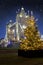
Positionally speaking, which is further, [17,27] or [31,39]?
[17,27]

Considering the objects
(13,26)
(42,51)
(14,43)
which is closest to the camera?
(42,51)

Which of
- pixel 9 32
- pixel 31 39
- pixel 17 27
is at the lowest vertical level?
pixel 31 39

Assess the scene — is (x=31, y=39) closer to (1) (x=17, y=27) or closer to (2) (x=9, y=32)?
(1) (x=17, y=27)

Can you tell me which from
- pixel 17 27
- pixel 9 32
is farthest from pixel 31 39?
pixel 9 32

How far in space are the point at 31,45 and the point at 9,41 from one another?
717 cm

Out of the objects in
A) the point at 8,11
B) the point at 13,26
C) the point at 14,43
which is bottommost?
the point at 14,43

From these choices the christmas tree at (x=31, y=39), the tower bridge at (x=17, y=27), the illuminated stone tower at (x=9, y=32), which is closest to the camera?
the christmas tree at (x=31, y=39)

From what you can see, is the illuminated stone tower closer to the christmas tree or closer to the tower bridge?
the tower bridge

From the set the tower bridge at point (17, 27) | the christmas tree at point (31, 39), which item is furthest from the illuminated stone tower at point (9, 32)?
the christmas tree at point (31, 39)

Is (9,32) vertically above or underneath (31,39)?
above

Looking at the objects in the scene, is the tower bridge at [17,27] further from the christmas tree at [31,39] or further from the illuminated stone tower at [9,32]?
the christmas tree at [31,39]

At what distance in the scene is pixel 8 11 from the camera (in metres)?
19.7

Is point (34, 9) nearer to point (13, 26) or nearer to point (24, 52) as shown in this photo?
point (13, 26)

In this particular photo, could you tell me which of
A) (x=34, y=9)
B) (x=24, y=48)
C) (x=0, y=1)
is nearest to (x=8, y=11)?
(x=0, y=1)
